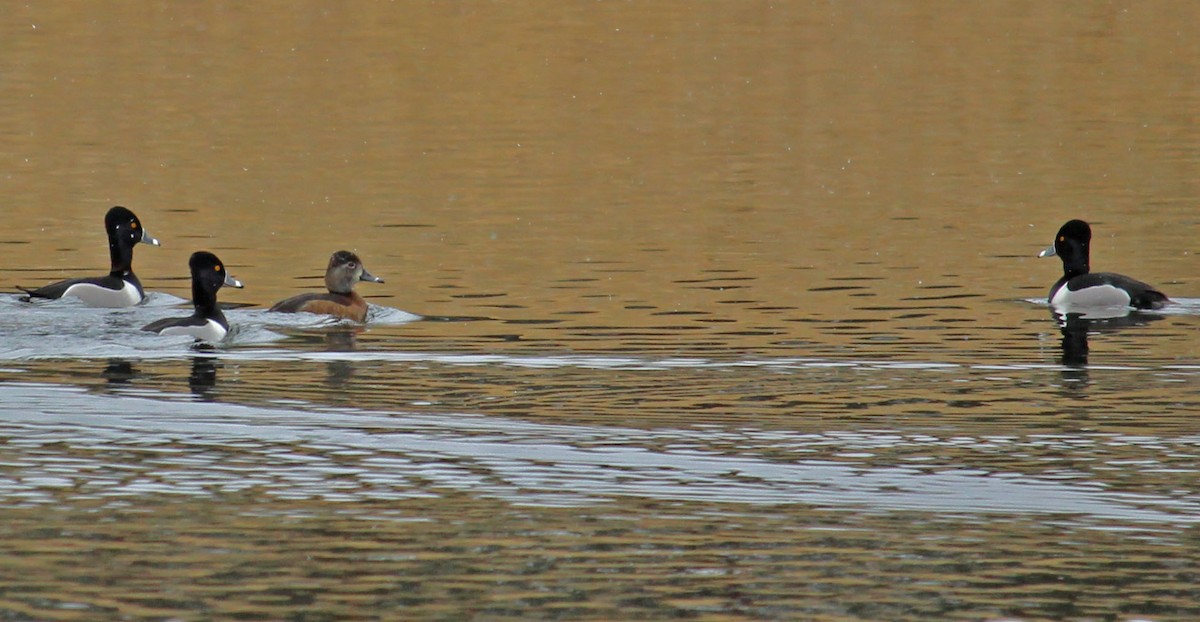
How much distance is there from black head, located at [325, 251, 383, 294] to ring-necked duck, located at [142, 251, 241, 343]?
116cm

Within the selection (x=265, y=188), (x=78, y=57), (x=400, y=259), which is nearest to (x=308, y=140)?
(x=265, y=188)

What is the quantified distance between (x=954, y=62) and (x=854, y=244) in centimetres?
2944

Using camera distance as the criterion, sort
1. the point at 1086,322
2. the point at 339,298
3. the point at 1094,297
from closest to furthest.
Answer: the point at 1086,322
the point at 339,298
the point at 1094,297

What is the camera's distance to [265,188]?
105 feet

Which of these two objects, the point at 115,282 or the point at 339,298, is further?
the point at 115,282

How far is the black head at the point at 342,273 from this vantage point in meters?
20.4

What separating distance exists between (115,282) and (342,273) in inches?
95.3

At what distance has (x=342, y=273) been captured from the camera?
67.0ft

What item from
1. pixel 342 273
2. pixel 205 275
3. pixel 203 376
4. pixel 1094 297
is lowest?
pixel 1094 297

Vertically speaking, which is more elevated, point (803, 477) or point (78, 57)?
point (78, 57)

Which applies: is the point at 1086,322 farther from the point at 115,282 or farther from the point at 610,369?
the point at 115,282

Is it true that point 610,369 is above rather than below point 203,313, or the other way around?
below

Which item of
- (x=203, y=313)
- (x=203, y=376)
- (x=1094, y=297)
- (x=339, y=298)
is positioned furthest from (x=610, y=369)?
(x=1094, y=297)

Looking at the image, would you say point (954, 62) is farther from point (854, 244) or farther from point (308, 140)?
point (854, 244)
